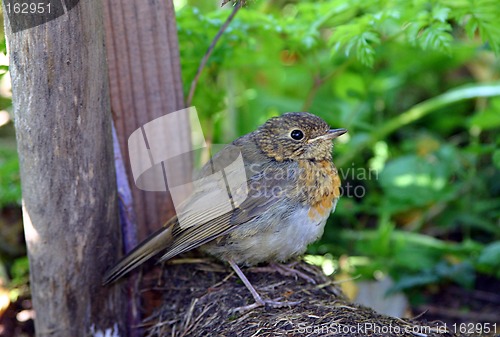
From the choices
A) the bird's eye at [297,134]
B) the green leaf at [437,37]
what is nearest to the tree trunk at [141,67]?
the bird's eye at [297,134]

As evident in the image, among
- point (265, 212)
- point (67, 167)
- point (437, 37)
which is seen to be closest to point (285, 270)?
point (265, 212)

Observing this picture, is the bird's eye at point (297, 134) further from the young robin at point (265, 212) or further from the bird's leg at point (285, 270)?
the bird's leg at point (285, 270)

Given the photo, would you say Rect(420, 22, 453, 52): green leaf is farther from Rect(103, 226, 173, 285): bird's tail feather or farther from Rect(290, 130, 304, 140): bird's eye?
Rect(103, 226, 173, 285): bird's tail feather

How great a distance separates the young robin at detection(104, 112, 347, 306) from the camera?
3484mm

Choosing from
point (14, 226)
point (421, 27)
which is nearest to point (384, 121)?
point (421, 27)

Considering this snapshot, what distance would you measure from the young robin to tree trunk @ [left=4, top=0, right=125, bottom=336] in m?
0.21

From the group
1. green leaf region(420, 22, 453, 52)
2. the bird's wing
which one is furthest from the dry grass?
green leaf region(420, 22, 453, 52)

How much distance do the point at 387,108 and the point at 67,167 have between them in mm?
3940

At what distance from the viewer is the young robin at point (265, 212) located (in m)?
3.48

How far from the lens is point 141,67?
371 cm

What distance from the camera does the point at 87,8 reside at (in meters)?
3.05

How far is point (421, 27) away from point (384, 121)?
2361 millimetres

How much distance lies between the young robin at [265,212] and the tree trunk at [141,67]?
1.30ft

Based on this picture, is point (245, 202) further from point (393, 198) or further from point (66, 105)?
point (393, 198)
